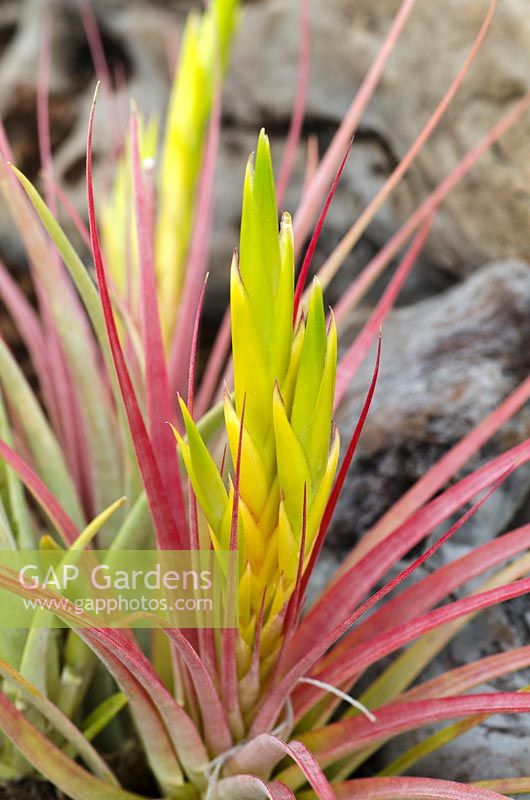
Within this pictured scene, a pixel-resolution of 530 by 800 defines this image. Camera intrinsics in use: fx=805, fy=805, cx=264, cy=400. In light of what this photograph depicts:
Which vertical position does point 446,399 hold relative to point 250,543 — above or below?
above

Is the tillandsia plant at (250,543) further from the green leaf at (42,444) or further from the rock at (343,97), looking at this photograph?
the rock at (343,97)

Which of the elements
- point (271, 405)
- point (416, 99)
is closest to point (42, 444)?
point (271, 405)

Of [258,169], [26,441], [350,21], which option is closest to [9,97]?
[350,21]

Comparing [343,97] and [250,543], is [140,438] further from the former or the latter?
[343,97]

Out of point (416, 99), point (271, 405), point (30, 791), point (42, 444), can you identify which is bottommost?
point (30, 791)

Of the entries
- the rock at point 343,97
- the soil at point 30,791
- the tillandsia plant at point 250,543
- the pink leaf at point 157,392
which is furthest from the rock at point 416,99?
the soil at point 30,791
